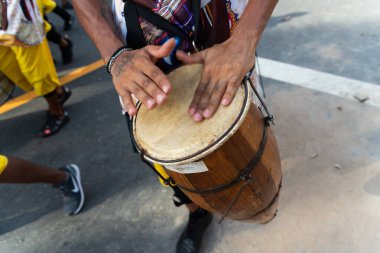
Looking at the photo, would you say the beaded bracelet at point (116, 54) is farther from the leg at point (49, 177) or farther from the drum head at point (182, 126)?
the leg at point (49, 177)

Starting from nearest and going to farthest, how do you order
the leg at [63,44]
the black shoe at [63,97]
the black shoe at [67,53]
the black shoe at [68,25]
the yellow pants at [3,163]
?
the yellow pants at [3,163]
the black shoe at [63,97]
the leg at [63,44]
the black shoe at [67,53]
the black shoe at [68,25]

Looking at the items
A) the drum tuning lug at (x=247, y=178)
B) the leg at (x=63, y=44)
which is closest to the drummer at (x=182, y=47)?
the drum tuning lug at (x=247, y=178)

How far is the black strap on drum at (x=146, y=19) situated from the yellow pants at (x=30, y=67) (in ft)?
5.21

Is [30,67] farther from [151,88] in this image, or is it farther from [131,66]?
[151,88]

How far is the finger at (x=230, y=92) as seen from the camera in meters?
1.10

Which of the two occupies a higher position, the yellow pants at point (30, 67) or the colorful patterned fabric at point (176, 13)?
the colorful patterned fabric at point (176, 13)

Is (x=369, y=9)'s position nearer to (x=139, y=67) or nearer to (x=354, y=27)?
(x=354, y=27)

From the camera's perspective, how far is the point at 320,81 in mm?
2684

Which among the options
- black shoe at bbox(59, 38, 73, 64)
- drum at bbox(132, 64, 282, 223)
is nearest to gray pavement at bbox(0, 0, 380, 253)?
drum at bbox(132, 64, 282, 223)

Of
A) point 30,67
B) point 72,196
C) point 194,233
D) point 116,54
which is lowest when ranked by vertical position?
point 194,233

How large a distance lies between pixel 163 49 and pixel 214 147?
351 mm

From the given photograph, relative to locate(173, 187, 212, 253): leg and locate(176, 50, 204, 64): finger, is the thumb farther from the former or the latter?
locate(173, 187, 212, 253): leg

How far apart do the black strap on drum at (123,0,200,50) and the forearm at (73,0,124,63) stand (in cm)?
8

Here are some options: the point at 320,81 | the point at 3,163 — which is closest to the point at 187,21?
the point at 3,163
